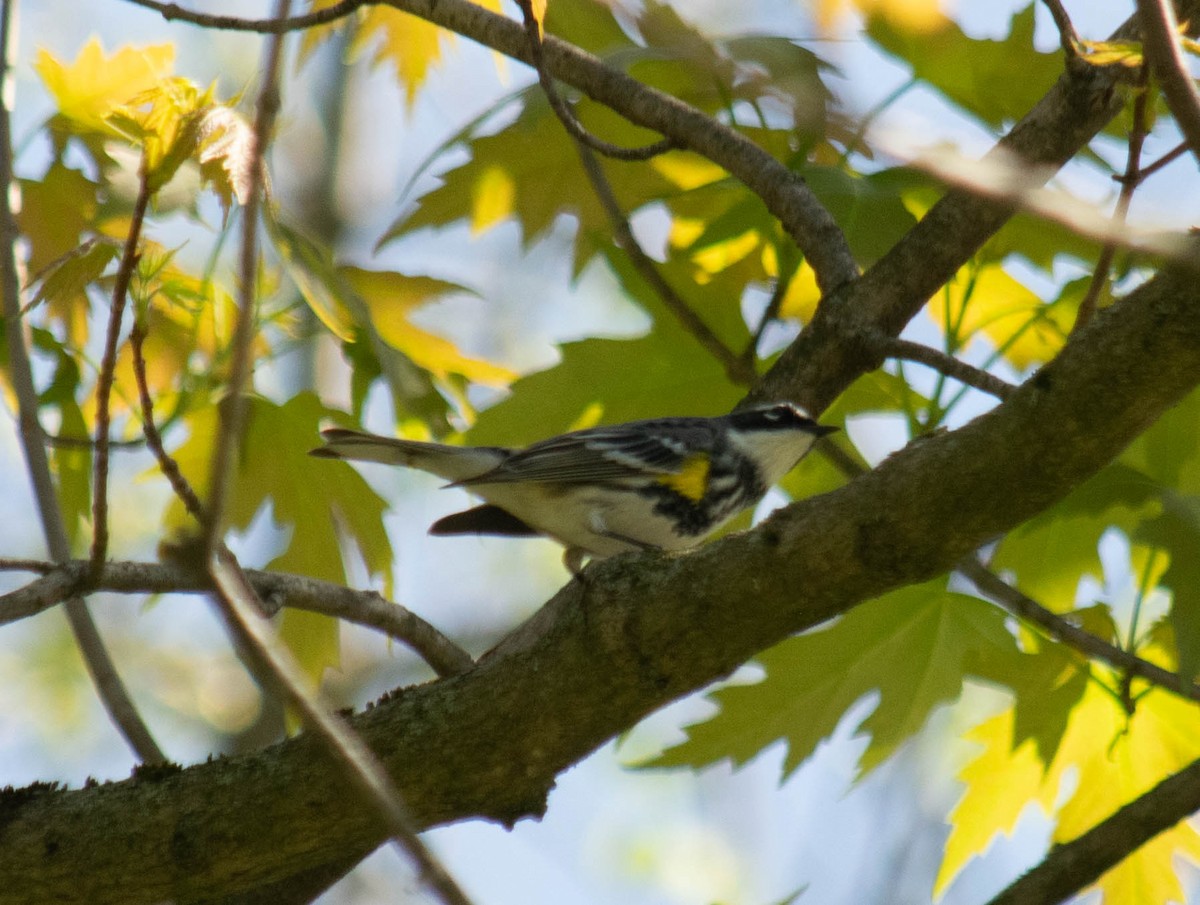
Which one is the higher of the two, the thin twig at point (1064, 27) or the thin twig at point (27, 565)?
the thin twig at point (27, 565)

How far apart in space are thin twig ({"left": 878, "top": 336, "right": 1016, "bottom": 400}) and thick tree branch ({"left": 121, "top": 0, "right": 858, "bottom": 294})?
0.42 metres

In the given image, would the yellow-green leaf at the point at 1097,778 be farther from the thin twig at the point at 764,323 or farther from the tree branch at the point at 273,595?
the tree branch at the point at 273,595

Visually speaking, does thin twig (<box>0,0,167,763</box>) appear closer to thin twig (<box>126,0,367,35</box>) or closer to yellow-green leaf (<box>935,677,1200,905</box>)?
thin twig (<box>126,0,367,35</box>)

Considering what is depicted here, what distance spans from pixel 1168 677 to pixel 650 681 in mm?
1100

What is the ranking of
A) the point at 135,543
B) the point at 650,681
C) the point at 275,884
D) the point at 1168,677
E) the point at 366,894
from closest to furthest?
the point at 650,681 → the point at 1168,677 → the point at 275,884 → the point at 366,894 → the point at 135,543

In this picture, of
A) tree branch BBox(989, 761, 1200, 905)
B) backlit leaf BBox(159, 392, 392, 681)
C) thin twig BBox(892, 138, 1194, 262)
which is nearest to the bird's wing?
backlit leaf BBox(159, 392, 392, 681)

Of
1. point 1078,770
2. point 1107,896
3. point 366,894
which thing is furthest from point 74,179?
point 366,894

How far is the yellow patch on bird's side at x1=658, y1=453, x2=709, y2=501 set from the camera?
13.9ft

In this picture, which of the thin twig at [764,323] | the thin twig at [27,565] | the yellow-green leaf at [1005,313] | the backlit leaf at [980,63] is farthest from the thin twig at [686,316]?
the thin twig at [27,565]

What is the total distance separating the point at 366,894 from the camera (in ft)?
30.2

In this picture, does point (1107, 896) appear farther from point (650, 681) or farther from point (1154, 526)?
point (650, 681)

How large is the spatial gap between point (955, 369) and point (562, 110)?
1104 millimetres

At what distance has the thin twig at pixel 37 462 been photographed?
2641 mm

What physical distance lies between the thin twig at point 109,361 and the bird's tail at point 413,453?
1.35 m
